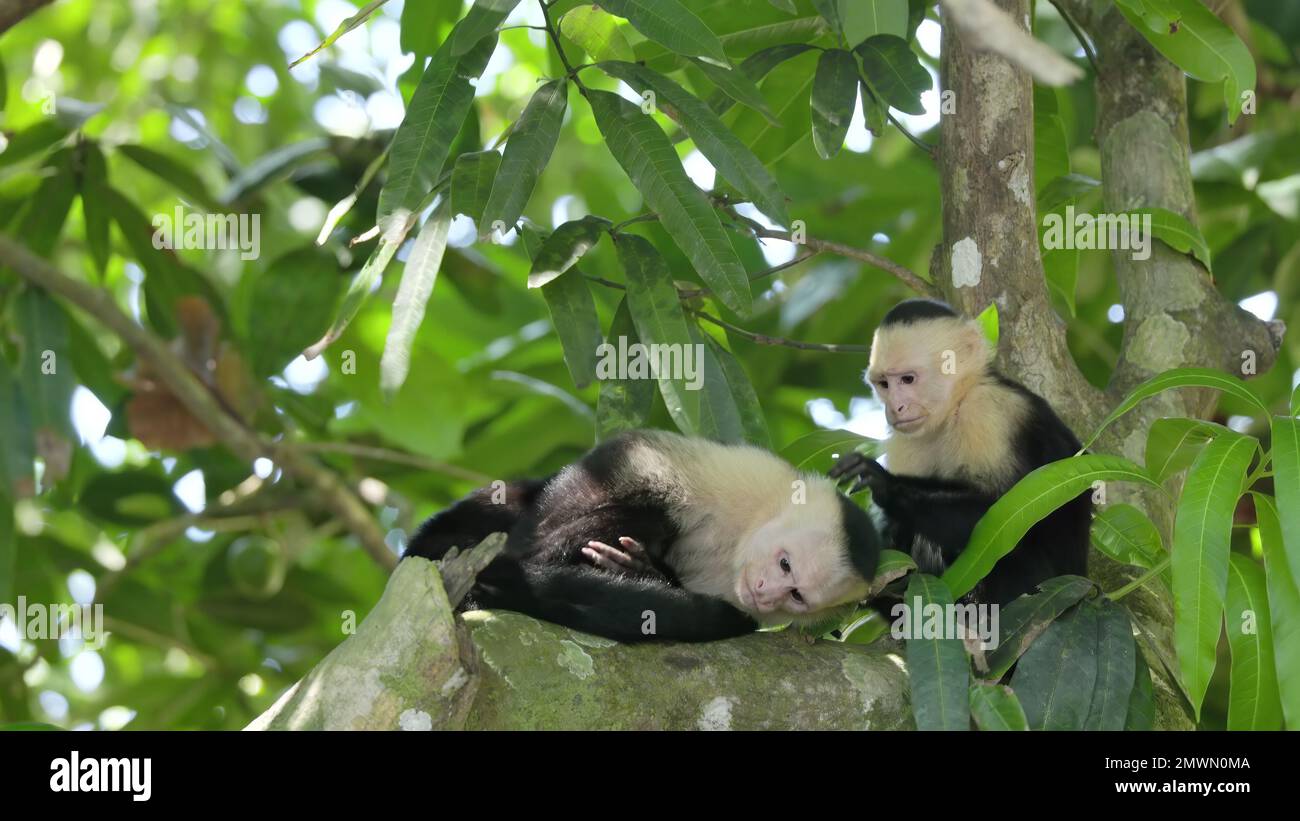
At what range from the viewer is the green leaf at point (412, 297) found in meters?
2.52

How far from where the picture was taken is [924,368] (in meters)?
3.42

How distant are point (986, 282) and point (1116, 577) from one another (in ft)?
2.70

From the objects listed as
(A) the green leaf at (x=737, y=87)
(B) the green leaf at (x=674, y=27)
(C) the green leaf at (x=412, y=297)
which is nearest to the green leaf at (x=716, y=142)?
(A) the green leaf at (x=737, y=87)

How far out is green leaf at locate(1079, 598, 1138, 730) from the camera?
2449 mm

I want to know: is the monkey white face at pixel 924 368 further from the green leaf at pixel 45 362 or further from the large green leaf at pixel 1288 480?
the green leaf at pixel 45 362

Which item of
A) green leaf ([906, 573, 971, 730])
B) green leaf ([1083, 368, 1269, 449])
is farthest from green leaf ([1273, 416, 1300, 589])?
green leaf ([906, 573, 971, 730])

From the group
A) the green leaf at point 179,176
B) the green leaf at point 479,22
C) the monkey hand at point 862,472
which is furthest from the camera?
the green leaf at point 179,176

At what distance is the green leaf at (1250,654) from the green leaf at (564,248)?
1.51 metres

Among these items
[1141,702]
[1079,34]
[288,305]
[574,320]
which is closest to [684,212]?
[574,320]

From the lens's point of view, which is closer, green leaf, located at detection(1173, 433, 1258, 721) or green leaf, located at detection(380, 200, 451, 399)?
green leaf, located at detection(1173, 433, 1258, 721)

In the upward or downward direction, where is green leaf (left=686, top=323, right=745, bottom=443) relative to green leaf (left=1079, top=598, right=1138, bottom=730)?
upward

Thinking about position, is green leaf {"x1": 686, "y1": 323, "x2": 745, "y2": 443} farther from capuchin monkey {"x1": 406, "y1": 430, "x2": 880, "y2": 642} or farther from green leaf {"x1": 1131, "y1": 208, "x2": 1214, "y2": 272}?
green leaf {"x1": 1131, "y1": 208, "x2": 1214, "y2": 272}

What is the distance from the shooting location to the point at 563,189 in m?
6.76

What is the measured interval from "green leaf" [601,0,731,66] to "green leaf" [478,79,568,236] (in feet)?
0.83
